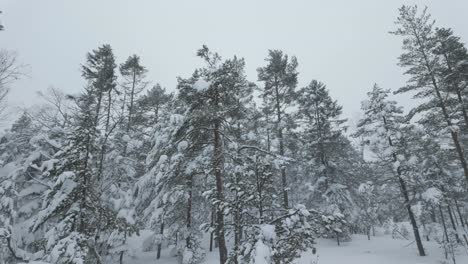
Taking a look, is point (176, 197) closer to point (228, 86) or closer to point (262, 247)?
point (228, 86)

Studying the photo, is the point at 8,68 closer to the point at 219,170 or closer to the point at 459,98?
the point at 219,170

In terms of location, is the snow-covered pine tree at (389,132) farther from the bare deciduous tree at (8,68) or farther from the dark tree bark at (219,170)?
the bare deciduous tree at (8,68)

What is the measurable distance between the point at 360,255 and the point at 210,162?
1345cm

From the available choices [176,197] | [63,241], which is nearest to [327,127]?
[176,197]

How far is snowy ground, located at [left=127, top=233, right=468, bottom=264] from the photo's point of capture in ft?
52.9

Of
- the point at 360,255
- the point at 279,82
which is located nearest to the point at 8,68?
the point at 279,82

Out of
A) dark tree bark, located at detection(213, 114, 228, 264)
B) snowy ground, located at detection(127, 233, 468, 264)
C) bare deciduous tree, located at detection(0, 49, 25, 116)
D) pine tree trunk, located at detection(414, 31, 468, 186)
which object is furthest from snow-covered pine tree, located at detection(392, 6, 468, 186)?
bare deciduous tree, located at detection(0, 49, 25, 116)

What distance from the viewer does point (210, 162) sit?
35.5ft

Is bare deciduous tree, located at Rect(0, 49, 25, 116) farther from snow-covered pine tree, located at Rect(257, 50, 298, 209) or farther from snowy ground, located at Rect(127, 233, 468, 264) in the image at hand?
snow-covered pine tree, located at Rect(257, 50, 298, 209)

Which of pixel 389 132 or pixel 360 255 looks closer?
pixel 360 255

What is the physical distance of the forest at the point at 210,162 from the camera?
7641mm

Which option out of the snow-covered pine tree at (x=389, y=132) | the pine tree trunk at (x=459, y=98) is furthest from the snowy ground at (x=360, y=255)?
the pine tree trunk at (x=459, y=98)

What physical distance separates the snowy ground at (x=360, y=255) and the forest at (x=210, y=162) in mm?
482

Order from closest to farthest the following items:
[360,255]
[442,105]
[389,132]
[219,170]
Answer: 1. [219,170]
2. [442,105]
3. [360,255]
4. [389,132]
